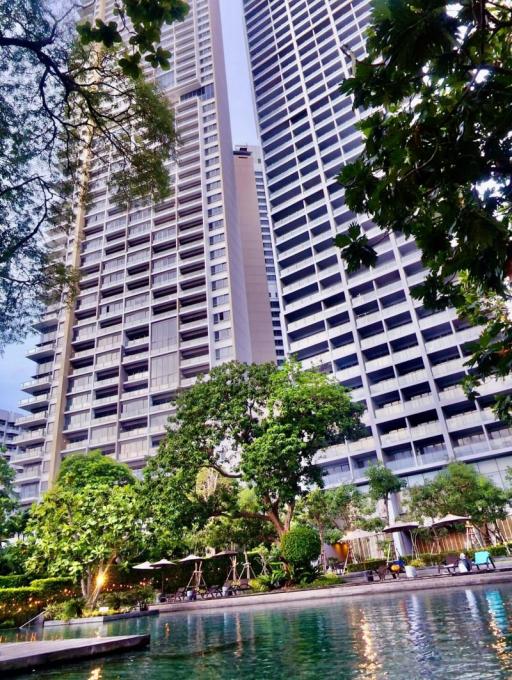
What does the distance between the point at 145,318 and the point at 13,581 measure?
38.7m

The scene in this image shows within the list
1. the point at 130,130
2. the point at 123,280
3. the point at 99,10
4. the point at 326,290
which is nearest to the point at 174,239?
the point at 123,280

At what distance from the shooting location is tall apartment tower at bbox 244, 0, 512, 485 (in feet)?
138

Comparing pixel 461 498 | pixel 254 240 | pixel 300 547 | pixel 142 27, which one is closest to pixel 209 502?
pixel 300 547

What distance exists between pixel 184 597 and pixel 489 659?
24548 mm

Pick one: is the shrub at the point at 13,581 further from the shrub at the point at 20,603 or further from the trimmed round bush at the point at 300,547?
the trimmed round bush at the point at 300,547

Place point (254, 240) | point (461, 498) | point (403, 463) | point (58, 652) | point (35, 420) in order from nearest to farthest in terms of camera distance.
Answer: point (58, 652)
point (461, 498)
point (403, 463)
point (35, 420)
point (254, 240)

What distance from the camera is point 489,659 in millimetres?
5117

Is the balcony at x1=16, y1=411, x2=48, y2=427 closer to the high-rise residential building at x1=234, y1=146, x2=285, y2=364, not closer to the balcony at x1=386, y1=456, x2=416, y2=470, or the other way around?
the high-rise residential building at x1=234, y1=146, x2=285, y2=364

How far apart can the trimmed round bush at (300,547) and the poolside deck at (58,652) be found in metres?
11.5

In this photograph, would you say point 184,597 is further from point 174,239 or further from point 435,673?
point 174,239

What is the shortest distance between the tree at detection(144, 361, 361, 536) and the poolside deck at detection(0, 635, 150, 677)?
11.4m

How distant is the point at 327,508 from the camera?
105ft

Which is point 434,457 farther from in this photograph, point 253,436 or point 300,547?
point 300,547

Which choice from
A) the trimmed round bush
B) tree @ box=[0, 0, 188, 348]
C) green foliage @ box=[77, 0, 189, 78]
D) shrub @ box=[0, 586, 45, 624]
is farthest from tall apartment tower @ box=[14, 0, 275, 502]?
green foliage @ box=[77, 0, 189, 78]
